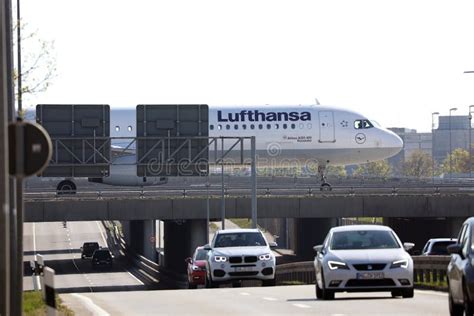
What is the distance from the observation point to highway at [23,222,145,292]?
69.0m

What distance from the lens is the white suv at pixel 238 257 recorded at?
34.6m

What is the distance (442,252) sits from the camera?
44.5 m

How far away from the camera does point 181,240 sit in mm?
77812

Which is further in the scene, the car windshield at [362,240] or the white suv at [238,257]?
the white suv at [238,257]

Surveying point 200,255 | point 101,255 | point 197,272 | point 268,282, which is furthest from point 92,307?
point 101,255

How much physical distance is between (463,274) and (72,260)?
8360 centimetres

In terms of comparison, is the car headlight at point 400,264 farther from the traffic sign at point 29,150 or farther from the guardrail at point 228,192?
the guardrail at point 228,192

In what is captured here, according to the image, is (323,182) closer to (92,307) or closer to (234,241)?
(234,241)

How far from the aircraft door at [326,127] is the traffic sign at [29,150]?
55497 millimetres

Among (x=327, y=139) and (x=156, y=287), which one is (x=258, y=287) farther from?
(x=327, y=139)

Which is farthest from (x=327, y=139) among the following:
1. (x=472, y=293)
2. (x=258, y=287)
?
(x=472, y=293)

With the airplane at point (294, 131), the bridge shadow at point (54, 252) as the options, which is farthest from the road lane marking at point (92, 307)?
the bridge shadow at point (54, 252)

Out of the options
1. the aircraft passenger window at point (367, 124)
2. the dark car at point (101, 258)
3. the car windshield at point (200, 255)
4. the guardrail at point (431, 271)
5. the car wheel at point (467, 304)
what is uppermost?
the aircraft passenger window at point (367, 124)

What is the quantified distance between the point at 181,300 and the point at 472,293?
11.6 meters
